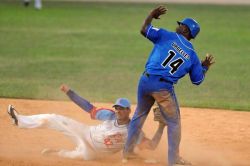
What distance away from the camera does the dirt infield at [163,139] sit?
10.6m

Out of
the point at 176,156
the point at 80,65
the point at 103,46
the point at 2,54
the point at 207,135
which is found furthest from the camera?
the point at 103,46

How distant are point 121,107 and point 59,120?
97cm

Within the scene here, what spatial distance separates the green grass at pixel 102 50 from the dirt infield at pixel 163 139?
1.04m

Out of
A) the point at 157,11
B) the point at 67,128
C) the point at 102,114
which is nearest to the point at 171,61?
the point at 157,11

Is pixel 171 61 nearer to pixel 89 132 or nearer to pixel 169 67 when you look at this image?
pixel 169 67

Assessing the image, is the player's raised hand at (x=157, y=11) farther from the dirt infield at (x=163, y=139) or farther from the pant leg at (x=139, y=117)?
the dirt infield at (x=163, y=139)

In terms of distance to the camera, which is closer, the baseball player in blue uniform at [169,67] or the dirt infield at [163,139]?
the baseball player in blue uniform at [169,67]

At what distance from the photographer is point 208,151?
1150 cm

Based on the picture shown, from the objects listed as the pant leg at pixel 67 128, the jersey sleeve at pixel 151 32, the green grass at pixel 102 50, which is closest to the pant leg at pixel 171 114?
the jersey sleeve at pixel 151 32

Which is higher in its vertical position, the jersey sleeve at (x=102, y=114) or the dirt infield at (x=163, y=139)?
the jersey sleeve at (x=102, y=114)

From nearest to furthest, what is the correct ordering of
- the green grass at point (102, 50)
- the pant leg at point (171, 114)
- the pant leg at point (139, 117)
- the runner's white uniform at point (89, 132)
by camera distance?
the pant leg at point (171, 114), the pant leg at point (139, 117), the runner's white uniform at point (89, 132), the green grass at point (102, 50)

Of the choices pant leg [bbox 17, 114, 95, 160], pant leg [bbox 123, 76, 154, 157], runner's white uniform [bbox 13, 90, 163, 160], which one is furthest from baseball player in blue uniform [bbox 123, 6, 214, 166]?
pant leg [bbox 17, 114, 95, 160]

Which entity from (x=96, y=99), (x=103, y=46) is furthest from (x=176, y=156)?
(x=103, y=46)

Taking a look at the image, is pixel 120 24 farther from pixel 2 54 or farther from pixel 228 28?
pixel 2 54
